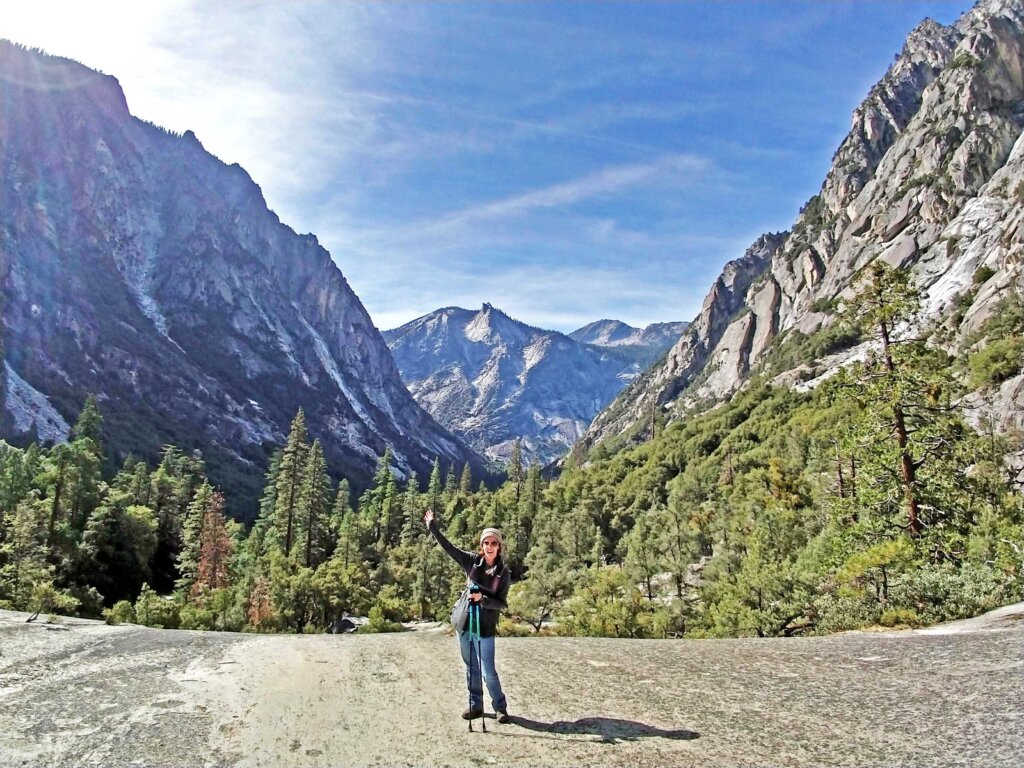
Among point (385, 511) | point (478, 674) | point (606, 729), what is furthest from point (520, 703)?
point (385, 511)

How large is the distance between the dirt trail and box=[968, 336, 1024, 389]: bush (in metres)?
59.0

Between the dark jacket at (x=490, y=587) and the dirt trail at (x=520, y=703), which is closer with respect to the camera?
the dirt trail at (x=520, y=703)

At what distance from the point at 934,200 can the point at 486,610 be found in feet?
532

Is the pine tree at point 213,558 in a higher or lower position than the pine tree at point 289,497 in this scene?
lower

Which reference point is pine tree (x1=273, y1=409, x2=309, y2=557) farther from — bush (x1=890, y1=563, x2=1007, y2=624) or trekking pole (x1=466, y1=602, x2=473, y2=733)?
trekking pole (x1=466, y1=602, x2=473, y2=733)

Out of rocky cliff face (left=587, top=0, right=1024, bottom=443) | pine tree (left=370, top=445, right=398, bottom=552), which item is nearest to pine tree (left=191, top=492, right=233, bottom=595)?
pine tree (left=370, top=445, right=398, bottom=552)

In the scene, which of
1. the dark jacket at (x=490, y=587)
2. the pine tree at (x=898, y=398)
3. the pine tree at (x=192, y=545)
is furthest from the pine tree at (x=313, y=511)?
the dark jacket at (x=490, y=587)

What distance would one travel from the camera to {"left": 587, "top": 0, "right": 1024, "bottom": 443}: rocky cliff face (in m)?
→ 102

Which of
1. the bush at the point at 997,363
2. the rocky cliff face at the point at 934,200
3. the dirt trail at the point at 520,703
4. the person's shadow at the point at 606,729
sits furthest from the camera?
the rocky cliff face at the point at 934,200

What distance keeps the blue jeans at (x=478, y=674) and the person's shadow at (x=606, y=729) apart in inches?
13.8

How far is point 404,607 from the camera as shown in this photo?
1929 inches

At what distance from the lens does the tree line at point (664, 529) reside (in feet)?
55.8

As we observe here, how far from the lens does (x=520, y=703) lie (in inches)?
305

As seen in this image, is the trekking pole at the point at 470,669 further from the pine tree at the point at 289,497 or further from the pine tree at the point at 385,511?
the pine tree at the point at 385,511
